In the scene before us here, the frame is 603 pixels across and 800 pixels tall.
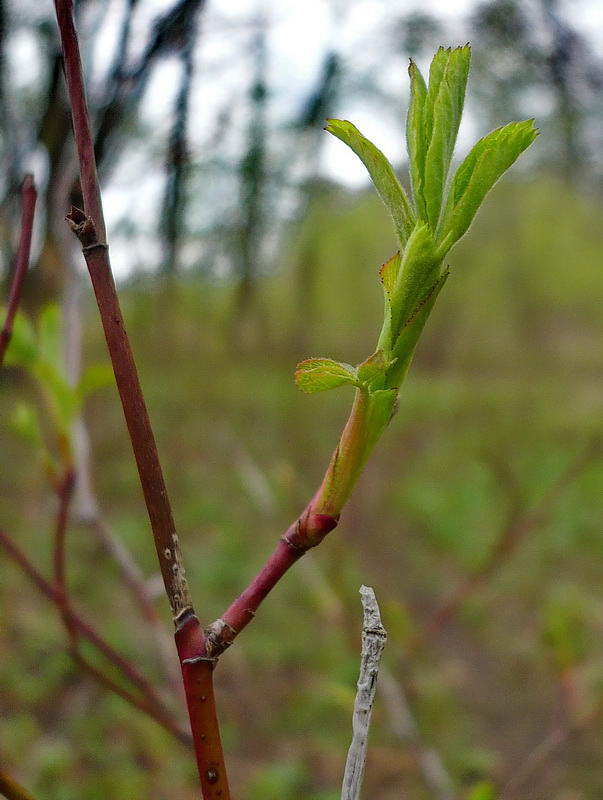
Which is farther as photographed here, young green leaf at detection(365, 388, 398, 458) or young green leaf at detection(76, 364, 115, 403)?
young green leaf at detection(76, 364, 115, 403)

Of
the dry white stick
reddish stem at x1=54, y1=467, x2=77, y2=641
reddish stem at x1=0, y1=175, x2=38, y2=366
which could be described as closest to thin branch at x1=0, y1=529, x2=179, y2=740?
reddish stem at x1=54, y1=467, x2=77, y2=641

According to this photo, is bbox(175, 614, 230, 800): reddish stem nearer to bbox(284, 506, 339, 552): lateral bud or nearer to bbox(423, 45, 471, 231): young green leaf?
bbox(284, 506, 339, 552): lateral bud

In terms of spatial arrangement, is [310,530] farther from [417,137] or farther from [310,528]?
[417,137]

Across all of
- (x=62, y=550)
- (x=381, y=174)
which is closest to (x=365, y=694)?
(x=381, y=174)

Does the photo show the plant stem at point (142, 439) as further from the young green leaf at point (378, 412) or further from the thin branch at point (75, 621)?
the thin branch at point (75, 621)

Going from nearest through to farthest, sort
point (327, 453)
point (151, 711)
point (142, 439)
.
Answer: point (142, 439) → point (151, 711) → point (327, 453)

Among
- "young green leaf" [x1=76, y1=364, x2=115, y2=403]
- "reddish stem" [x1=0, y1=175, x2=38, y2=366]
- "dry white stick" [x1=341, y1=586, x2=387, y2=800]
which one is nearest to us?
"dry white stick" [x1=341, y1=586, x2=387, y2=800]

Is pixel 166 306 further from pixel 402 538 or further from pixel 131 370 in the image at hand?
pixel 131 370
